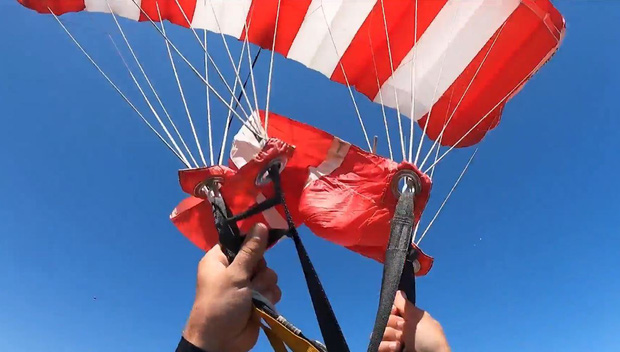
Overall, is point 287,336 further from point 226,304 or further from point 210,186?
point 210,186

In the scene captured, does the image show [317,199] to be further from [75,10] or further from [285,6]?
Result: [75,10]

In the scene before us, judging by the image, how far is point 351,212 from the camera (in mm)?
3088

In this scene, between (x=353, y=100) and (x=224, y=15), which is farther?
(x=224, y=15)

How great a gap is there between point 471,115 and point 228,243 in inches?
155

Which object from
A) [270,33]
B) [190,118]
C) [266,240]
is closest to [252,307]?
[266,240]

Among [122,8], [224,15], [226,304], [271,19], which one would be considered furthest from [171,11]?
[226,304]

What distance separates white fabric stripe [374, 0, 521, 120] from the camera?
4.92 m

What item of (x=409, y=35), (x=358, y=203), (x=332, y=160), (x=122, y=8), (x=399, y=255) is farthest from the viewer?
(x=409, y=35)

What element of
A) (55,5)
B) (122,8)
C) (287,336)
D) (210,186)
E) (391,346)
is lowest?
(287,336)

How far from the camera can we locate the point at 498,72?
5145mm

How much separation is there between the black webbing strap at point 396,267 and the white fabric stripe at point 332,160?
0.70 metres

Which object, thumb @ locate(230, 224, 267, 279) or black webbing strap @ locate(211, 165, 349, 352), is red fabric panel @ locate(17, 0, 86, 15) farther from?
thumb @ locate(230, 224, 267, 279)

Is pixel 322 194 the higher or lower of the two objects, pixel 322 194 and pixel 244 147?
the lower

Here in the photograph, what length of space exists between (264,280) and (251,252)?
8.7 inches
